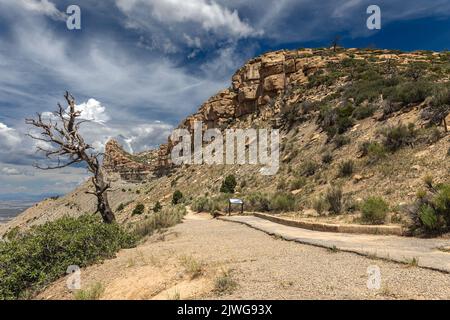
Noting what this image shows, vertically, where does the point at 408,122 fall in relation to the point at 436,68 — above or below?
below

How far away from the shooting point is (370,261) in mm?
5953

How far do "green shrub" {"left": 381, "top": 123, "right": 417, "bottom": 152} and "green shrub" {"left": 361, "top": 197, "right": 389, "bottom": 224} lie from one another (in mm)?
7011

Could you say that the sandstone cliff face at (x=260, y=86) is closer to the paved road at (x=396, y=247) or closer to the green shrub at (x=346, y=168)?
the green shrub at (x=346, y=168)

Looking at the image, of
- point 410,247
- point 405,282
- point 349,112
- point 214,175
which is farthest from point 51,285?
point 214,175

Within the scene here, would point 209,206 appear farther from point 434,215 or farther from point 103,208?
point 434,215

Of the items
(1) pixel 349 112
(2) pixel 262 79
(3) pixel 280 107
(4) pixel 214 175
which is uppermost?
(2) pixel 262 79

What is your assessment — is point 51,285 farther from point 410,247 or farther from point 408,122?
point 408,122

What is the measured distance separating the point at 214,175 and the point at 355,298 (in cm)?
3502

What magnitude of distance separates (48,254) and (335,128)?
20.5 metres

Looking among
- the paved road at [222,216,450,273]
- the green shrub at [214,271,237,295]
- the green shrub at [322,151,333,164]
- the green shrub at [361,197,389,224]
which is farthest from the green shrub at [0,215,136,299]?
the green shrub at [322,151,333,164]

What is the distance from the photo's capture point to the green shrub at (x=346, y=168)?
17375 millimetres

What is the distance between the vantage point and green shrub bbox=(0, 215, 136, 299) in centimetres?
733

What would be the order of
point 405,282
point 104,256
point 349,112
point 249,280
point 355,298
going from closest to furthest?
point 355,298, point 405,282, point 249,280, point 104,256, point 349,112

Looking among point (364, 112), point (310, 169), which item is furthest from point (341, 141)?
point (364, 112)
